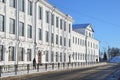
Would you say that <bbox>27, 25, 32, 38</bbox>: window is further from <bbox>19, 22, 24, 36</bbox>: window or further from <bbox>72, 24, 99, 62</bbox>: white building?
<bbox>72, 24, 99, 62</bbox>: white building

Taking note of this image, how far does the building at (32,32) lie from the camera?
4256cm

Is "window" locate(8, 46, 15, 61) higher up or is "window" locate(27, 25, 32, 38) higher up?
"window" locate(27, 25, 32, 38)

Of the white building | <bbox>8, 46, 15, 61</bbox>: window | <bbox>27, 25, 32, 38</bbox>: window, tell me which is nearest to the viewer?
<bbox>8, 46, 15, 61</bbox>: window

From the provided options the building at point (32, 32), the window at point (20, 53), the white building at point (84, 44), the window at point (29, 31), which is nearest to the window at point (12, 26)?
the building at point (32, 32)

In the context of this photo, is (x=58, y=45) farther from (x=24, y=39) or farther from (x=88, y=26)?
(x=88, y=26)

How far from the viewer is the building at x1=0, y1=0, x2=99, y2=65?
42.6 metres

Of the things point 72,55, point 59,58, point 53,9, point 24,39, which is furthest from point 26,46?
point 72,55

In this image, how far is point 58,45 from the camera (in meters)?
67.4

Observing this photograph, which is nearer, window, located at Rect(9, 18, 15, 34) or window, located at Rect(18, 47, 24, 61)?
window, located at Rect(9, 18, 15, 34)

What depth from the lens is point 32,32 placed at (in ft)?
171

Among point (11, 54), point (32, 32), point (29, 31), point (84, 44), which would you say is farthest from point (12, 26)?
point (84, 44)

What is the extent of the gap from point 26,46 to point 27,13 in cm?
490

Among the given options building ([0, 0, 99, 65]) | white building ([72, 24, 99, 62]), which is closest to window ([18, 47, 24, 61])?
building ([0, 0, 99, 65])

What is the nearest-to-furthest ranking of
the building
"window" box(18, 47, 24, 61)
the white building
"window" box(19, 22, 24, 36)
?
the building
"window" box(18, 47, 24, 61)
"window" box(19, 22, 24, 36)
the white building
